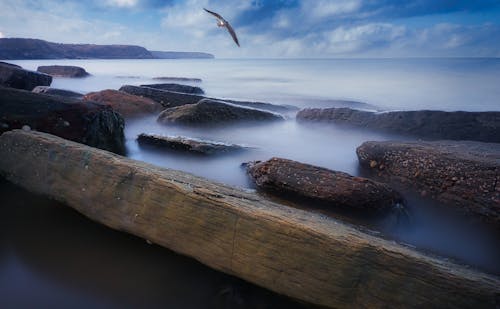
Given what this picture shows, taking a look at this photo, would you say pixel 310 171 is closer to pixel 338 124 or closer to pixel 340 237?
pixel 340 237

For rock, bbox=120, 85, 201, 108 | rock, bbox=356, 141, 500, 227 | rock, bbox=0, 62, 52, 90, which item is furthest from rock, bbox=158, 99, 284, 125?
rock, bbox=0, 62, 52, 90

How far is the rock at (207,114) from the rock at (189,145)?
171 cm

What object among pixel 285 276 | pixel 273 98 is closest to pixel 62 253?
pixel 285 276

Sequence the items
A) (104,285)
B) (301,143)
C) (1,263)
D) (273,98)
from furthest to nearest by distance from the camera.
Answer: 1. (273,98)
2. (301,143)
3. (1,263)
4. (104,285)

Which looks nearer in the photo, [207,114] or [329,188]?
[329,188]

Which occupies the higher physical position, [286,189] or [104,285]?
[286,189]

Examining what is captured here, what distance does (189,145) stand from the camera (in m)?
4.34

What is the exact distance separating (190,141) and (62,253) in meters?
2.48

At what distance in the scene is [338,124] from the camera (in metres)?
6.32

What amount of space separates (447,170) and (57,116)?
153 inches

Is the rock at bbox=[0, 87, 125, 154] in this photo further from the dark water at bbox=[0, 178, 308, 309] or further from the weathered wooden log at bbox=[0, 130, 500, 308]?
the dark water at bbox=[0, 178, 308, 309]

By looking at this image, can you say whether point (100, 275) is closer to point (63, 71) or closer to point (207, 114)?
point (207, 114)

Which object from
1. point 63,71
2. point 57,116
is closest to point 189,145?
point 57,116

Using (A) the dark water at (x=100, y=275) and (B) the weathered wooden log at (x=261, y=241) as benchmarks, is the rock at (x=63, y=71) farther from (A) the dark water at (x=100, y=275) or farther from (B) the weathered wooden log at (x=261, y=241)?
(A) the dark water at (x=100, y=275)
